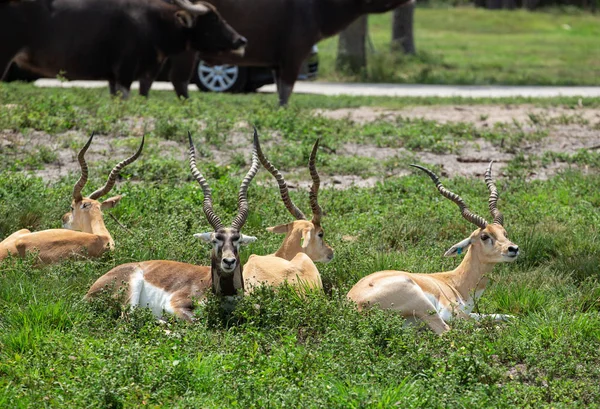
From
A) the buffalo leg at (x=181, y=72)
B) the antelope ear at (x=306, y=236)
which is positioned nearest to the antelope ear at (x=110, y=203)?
the antelope ear at (x=306, y=236)

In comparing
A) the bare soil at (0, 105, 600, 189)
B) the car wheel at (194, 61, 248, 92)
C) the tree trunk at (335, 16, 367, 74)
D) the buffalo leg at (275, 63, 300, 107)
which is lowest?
the tree trunk at (335, 16, 367, 74)

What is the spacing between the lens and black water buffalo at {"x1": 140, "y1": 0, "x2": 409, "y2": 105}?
56.3 ft

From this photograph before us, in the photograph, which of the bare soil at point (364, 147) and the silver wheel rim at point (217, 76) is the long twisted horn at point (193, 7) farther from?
the silver wheel rim at point (217, 76)

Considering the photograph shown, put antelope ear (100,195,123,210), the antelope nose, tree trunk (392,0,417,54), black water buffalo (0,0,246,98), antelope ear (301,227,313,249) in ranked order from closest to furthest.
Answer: the antelope nose, antelope ear (301,227,313,249), antelope ear (100,195,123,210), black water buffalo (0,0,246,98), tree trunk (392,0,417,54)

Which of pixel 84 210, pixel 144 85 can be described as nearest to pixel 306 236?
pixel 84 210

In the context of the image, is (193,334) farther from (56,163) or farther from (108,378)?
(56,163)

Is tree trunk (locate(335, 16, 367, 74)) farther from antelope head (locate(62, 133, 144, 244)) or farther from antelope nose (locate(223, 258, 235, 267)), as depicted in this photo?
antelope nose (locate(223, 258, 235, 267))

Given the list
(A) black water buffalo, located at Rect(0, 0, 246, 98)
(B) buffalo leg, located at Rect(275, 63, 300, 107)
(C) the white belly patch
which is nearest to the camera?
(C) the white belly patch

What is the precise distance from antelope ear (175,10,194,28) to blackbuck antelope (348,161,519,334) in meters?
9.16

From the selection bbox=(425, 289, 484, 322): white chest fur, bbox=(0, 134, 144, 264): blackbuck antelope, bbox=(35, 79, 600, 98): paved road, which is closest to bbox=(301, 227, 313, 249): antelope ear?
bbox=(425, 289, 484, 322): white chest fur

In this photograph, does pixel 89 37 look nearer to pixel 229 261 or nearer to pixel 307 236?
pixel 307 236

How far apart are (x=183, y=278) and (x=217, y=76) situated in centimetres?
1295

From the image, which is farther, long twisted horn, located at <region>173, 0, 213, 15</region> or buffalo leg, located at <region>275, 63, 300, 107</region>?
buffalo leg, located at <region>275, 63, 300, 107</region>

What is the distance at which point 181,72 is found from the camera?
1706 centimetres
